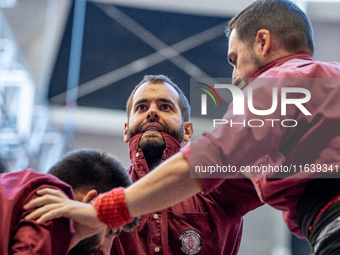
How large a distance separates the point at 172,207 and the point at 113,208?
84 cm

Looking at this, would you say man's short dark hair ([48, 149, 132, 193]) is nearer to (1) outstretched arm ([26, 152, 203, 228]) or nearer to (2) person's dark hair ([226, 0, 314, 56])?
(1) outstretched arm ([26, 152, 203, 228])

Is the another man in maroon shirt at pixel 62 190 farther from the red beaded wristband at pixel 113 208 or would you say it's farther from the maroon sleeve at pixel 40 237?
the red beaded wristband at pixel 113 208

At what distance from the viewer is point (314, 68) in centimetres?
120

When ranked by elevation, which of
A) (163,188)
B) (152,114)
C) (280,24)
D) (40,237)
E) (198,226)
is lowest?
(40,237)

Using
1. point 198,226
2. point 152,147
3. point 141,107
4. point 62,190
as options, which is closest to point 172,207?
point 198,226

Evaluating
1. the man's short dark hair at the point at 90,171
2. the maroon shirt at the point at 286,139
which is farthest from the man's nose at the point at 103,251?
the maroon shirt at the point at 286,139

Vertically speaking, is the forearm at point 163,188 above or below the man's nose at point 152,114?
below

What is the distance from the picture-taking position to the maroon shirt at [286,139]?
110 cm

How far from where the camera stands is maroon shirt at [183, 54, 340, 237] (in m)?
1.10

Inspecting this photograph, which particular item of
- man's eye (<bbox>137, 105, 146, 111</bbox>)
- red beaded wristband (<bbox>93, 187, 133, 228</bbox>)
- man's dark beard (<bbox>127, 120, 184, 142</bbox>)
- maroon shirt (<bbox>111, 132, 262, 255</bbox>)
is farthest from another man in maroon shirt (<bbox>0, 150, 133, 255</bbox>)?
man's eye (<bbox>137, 105, 146, 111</bbox>)

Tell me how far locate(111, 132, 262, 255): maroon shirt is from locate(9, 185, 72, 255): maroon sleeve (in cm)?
68

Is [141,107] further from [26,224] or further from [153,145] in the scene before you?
[26,224]

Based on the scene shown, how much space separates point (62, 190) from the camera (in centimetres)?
120

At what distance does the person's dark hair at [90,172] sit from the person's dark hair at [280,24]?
0.62m
